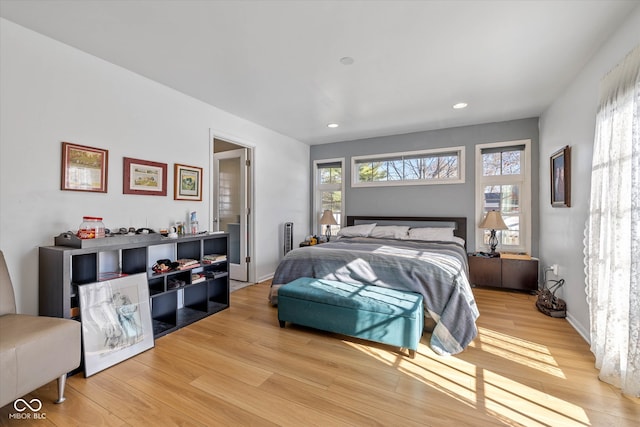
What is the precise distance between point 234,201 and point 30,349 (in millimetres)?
3280

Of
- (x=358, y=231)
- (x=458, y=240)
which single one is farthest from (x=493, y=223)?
(x=358, y=231)

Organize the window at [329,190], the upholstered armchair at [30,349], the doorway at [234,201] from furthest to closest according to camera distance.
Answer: the window at [329,190], the doorway at [234,201], the upholstered armchair at [30,349]

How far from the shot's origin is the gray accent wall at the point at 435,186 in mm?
4078

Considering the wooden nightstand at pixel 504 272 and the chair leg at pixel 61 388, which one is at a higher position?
the wooden nightstand at pixel 504 272

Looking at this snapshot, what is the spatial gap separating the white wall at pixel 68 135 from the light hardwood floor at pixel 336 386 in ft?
3.59

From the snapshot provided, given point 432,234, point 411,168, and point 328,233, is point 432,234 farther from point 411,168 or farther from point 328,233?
point 328,233

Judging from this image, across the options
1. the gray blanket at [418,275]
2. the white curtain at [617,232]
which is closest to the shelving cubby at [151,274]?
the gray blanket at [418,275]

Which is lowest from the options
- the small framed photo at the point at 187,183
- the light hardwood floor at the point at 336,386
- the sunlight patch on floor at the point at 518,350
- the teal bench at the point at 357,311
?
the light hardwood floor at the point at 336,386

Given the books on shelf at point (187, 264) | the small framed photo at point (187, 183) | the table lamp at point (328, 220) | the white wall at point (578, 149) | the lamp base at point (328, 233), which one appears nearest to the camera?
the white wall at point (578, 149)

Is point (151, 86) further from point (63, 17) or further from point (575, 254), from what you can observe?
point (575, 254)

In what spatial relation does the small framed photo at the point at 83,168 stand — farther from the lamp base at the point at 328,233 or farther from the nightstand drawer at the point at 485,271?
the nightstand drawer at the point at 485,271

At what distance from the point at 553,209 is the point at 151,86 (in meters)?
4.79

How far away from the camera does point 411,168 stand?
4898 mm

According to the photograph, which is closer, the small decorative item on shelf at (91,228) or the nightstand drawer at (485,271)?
the small decorative item on shelf at (91,228)
